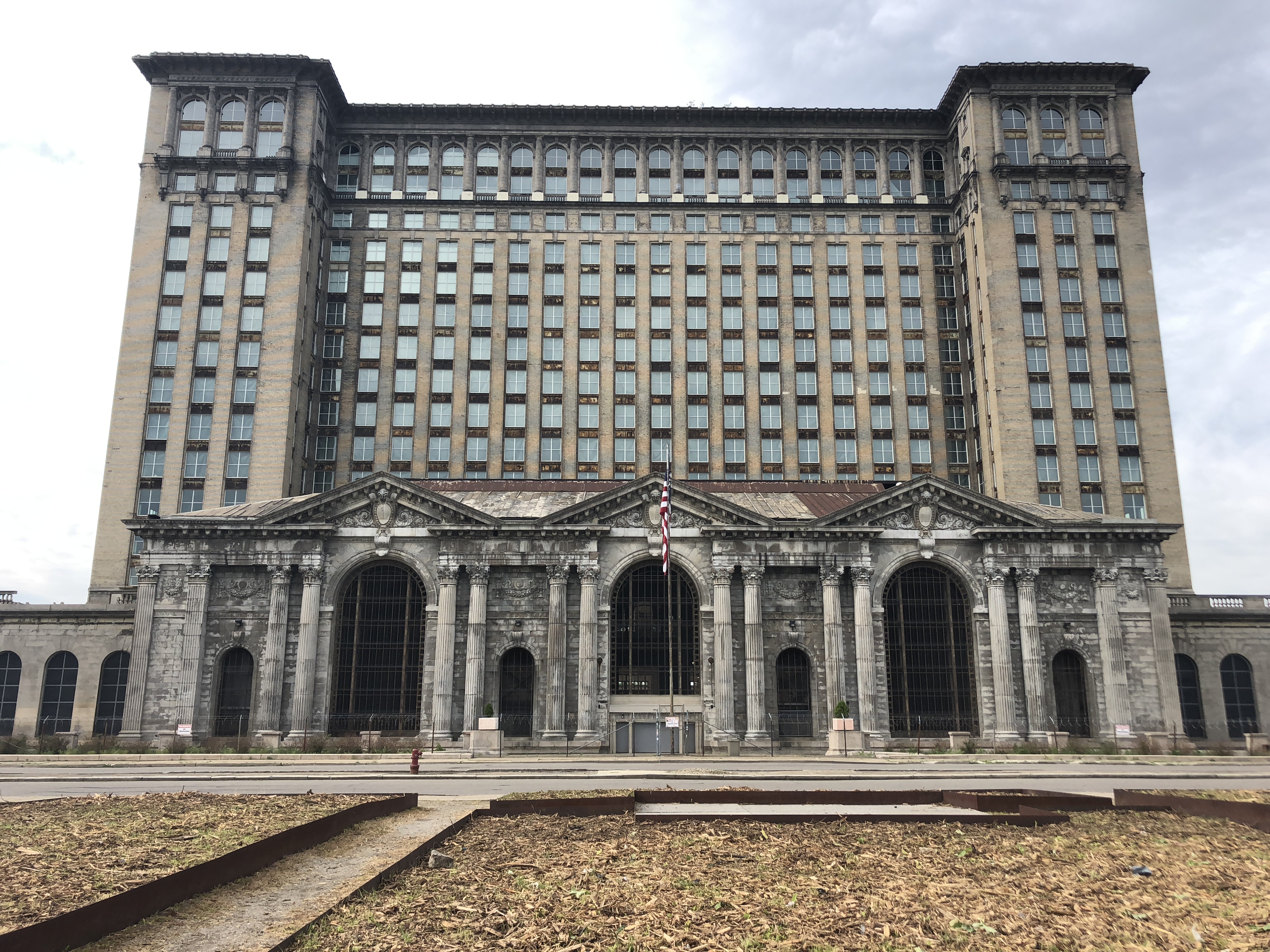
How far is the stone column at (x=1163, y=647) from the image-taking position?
53.5 m

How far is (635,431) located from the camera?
256 feet

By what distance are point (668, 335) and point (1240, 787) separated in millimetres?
56996

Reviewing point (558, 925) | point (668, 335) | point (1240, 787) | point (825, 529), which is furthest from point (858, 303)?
point (558, 925)

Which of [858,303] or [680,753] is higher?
[858,303]

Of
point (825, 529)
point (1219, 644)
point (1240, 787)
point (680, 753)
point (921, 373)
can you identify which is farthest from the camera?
point (921, 373)

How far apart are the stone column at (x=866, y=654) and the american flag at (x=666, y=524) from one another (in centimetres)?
1143

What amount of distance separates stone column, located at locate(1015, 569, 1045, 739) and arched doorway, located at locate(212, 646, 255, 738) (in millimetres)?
45681

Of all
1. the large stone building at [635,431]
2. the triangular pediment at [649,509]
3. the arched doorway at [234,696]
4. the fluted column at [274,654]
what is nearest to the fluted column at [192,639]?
the large stone building at [635,431]

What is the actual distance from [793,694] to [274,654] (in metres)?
30.8

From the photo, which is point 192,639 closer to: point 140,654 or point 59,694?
point 140,654

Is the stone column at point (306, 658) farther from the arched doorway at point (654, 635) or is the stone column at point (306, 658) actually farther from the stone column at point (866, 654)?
the stone column at point (866, 654)

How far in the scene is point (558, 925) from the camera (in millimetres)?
11234

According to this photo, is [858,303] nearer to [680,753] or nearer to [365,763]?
[680,753]

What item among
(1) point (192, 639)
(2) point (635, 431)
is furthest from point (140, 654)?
(2) point (635, 431)
